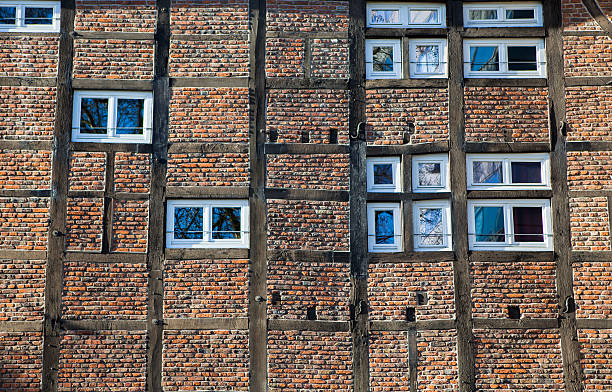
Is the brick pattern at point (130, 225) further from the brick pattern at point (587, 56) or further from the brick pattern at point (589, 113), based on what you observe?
the brick pattern at point (587, 56)

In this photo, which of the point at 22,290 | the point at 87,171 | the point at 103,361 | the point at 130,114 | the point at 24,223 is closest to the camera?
the point at 103,361

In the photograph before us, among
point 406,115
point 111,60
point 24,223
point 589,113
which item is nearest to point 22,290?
point 24,223

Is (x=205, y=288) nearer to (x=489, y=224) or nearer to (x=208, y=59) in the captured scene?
(x=208, y=59)

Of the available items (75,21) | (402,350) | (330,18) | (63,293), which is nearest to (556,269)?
(402,350)

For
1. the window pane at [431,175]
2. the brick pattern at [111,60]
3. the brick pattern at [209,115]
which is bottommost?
the window pane at [431,175]

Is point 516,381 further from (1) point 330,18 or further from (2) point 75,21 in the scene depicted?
(2) point 75,21

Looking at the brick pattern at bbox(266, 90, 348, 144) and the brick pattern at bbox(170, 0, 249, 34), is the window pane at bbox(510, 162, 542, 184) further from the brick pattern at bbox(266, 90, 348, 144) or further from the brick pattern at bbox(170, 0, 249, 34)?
the brick pattern at bbox(170, 0, 249, 34)

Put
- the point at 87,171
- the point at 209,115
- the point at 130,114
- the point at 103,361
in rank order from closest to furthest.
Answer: the point at 103,361, the point at 87,171, the point at 209,115, the point at 130,114

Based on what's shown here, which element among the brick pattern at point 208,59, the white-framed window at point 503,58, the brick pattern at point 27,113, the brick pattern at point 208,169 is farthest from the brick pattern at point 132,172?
the white-framed window at point 503,58
